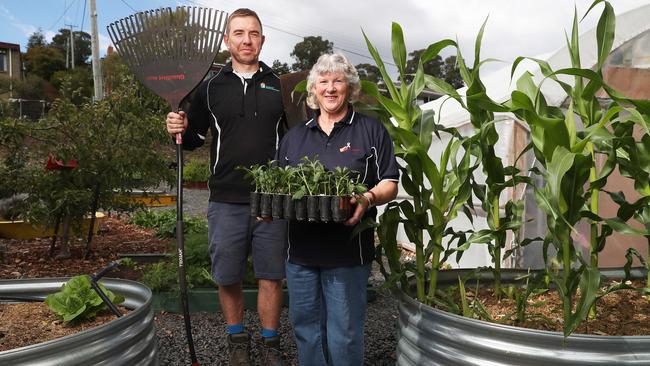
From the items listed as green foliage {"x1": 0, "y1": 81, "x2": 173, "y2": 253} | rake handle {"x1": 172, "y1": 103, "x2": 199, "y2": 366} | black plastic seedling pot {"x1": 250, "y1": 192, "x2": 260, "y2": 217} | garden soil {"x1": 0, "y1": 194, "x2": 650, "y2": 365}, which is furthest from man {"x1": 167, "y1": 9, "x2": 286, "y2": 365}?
green foliage {"x1": 0, "y1": 81, "x2": 173, "y2": 253}

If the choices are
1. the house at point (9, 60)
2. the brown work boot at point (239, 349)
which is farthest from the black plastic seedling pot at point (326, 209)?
the house at point (9, 60)

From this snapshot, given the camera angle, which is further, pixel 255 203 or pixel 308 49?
pixel 308 49

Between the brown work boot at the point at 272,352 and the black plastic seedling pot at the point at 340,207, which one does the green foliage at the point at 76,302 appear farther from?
the brown work boot at the point at 272,352

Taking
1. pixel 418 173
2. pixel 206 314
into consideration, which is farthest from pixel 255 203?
pixel 206 314

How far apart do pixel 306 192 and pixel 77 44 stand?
60.6 meters

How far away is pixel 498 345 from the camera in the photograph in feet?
5.47

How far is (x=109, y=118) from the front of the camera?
552 cm

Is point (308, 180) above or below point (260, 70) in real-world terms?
below

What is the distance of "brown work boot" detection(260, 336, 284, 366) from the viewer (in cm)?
292

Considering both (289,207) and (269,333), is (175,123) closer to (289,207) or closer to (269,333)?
(289,207)

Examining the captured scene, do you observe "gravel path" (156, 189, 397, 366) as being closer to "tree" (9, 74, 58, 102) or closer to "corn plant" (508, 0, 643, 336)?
"corn plant" (508, 0, 643, 336)

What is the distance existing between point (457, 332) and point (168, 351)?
2.48 m

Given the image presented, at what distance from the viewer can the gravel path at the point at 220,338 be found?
3.58 m

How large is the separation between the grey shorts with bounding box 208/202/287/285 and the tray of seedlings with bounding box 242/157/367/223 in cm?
52
